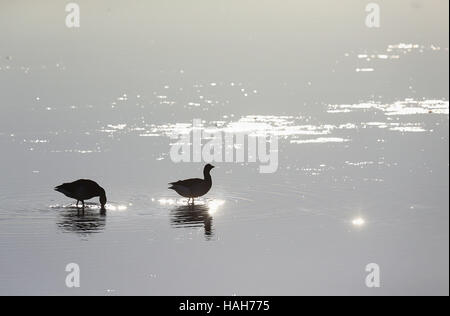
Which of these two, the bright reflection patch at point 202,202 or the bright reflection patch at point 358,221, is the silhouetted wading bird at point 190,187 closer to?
the bright reflection patch at point 202,202

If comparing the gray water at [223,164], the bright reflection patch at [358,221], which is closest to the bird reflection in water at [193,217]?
the gray water at [223,164]

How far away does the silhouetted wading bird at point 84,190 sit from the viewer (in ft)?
92.9

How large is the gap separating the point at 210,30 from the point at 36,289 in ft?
192

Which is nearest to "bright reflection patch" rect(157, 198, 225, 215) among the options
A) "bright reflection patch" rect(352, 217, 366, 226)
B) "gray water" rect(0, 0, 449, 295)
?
"gray water" rect(0, 0, 449, 295)

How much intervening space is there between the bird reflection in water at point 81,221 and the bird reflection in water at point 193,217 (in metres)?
1.87

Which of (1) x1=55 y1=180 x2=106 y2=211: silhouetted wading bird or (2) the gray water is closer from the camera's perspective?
(2) the gray water

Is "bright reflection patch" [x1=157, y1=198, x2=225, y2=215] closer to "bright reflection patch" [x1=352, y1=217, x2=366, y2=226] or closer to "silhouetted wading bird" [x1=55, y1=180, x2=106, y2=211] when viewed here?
"silhouetted wading bird" [x1=55, y1=180, x2=106, y2=211]

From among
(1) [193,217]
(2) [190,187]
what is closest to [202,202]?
(2) [190,187]

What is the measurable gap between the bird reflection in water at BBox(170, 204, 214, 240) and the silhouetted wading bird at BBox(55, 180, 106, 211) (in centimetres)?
202

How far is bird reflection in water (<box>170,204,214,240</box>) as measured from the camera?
26.0 metres

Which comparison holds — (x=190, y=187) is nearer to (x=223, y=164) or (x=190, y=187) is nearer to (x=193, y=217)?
(x=193, y=217)

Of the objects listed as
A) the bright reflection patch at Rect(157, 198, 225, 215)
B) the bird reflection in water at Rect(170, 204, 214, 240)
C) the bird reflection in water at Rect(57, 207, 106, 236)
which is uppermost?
the bright reflection patch at Rect(157, 198, 225, 215)

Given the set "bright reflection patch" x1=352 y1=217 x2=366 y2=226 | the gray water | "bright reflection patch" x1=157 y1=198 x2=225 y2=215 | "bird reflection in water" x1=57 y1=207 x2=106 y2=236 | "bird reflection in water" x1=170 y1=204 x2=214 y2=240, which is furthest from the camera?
"bright reflection patch" x1=157 y1=198 x2=225 y2=215

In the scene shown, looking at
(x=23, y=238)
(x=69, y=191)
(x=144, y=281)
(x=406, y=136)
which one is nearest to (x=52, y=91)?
(x=406, y=136)
